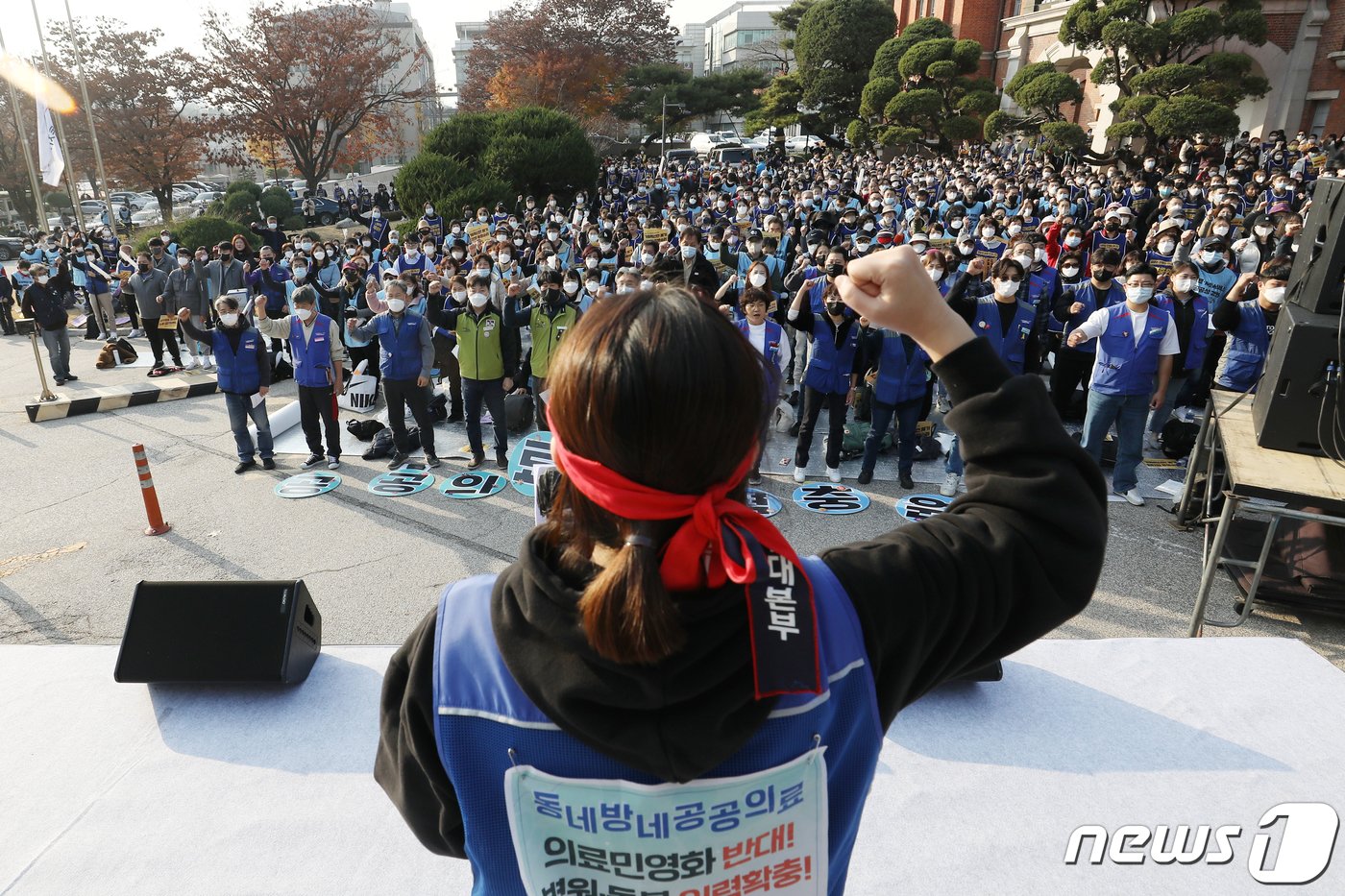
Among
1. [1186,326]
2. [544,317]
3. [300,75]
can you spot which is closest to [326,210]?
[300,75]

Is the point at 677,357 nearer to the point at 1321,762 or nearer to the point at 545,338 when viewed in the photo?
the point at 1321,762

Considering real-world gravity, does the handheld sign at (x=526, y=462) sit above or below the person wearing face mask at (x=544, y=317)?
above

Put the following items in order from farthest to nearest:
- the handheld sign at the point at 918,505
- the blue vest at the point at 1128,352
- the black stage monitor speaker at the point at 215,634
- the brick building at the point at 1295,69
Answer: the brick building at the point at 1295,69
the handheld sign at the point at 918,505
the blue vest at the point at 1128,352
the black stage monitor speaker at the point at 215,634

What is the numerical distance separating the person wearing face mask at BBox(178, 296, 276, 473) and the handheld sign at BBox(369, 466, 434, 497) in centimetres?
136

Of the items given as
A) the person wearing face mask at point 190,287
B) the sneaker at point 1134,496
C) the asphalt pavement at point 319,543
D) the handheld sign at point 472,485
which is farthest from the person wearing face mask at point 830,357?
the person wearing face mask at point 190,287

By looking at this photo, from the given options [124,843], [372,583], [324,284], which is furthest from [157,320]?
[124,843]

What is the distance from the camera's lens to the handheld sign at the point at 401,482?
25.6 ft

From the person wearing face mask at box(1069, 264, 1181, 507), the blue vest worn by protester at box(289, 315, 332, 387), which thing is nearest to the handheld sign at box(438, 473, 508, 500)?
the blue vest worn by protester at box(289, 315, 332, 387)

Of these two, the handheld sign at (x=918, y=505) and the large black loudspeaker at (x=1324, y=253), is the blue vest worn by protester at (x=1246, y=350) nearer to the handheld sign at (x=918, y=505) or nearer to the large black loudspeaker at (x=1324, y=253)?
the large black loudspeaker at (x=1324, y=253)

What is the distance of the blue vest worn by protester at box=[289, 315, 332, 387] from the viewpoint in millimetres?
7957

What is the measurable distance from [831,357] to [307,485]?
539cm

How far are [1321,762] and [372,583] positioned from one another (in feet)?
18.8

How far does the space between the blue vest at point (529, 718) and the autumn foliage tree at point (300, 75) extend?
35040 millimetres

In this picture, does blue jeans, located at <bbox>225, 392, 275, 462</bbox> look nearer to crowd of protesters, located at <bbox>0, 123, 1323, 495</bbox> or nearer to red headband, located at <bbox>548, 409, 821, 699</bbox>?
crowd of protesters, located at <bbox>0, 123, 1323, 495</bbox>
